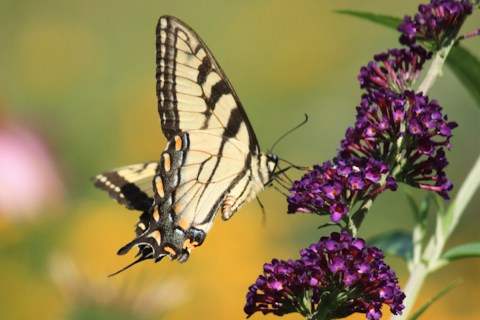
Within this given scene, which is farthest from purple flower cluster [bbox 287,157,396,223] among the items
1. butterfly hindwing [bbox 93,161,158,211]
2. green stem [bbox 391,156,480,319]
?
butterfly hindwing [bbox 93,161,158,211]

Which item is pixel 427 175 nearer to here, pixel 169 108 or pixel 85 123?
pixel 169 108

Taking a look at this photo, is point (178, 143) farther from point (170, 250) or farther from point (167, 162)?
point (170, 250)

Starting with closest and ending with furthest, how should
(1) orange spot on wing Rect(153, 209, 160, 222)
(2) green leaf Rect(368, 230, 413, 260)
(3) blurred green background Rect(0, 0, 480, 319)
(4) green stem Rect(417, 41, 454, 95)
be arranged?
1. (4) green stem Rect(417, 41, 454, 95)
2. (2) green leaf Rect(368, 230, 413, 260)
3. (1) orange spot on wing Rect(153, 209, 160, 222)
4. (3) blurred green background Rect(0, 0, 480, 319)

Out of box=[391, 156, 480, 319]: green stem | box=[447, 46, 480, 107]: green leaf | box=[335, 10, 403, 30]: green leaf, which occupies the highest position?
box=[335, 10, 403, 30]: green leaf

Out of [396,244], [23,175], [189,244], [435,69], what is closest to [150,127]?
[23,175]

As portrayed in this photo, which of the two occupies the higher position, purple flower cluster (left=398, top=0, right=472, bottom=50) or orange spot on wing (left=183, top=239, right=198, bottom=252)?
purple flower cluster (left=398, top=0, right=472, bottom=50)

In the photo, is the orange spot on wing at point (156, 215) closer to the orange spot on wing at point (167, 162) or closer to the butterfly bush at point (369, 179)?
the orange spot on wing at point (167, 162)

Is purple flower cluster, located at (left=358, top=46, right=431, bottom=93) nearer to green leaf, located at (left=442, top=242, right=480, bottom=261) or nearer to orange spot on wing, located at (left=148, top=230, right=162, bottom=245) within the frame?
green leaf, located at (left=442, top=242, right=480, bottom=261)

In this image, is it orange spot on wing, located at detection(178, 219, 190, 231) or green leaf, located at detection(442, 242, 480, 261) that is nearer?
green leaf, located at detection(442, 242, 480, 261)
